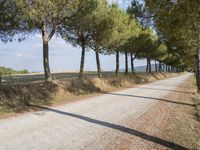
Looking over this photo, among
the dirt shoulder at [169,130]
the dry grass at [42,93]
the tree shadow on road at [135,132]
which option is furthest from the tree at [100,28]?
the tree shadow on road at [135,132]

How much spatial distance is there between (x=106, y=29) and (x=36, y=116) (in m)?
21.5

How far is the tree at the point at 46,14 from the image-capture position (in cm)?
1830

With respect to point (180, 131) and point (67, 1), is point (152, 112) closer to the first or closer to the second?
point (180, 131)

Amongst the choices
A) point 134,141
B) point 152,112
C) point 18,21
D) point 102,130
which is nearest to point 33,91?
point 18,21

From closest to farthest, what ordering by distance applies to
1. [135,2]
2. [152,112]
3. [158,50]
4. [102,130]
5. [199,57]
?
[102,130]
[152,112]
[135,2]
[199,57]
[158,50]

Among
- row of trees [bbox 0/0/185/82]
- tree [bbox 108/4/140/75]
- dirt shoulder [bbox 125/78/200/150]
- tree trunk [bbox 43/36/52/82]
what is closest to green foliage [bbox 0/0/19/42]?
row of trees [bbox 0/0/185/82]

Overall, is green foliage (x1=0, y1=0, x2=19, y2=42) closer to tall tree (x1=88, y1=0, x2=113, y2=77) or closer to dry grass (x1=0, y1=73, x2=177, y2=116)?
dry grass (x1=0, y1=73, x2=177, y2=116)

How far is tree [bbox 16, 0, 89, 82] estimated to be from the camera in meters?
18.3

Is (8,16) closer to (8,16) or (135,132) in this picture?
(8,16)

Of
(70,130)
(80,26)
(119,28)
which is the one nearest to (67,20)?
(80,26)

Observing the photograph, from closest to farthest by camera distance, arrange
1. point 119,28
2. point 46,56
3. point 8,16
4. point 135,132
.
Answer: point 135,132 < point 8,16 < point 46,56 < point 119,28

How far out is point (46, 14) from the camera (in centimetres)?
2044

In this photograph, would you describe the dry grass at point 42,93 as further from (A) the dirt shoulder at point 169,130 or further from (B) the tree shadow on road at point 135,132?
(A) the dirt shoulder at point 169,130

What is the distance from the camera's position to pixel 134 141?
31.8 feet
